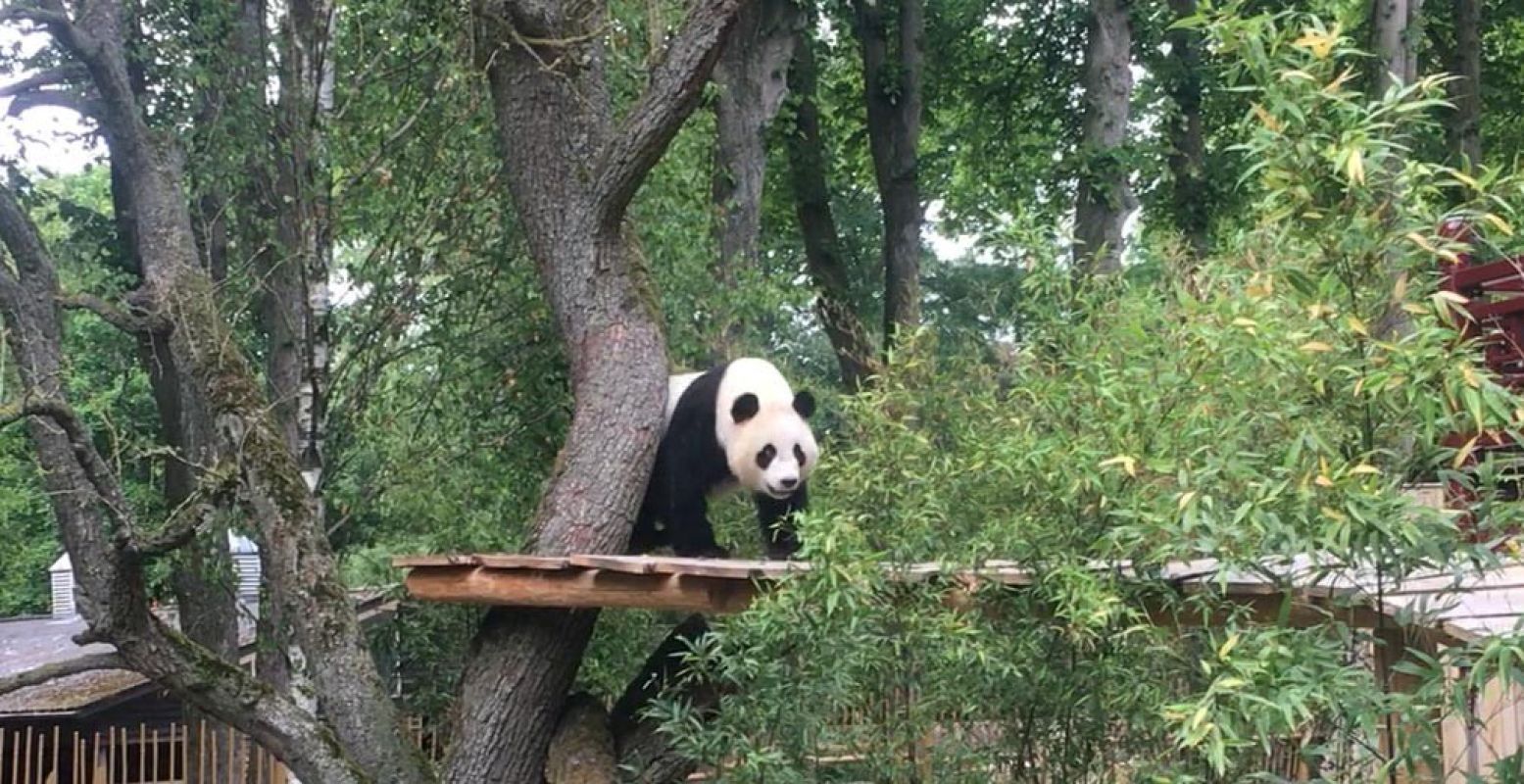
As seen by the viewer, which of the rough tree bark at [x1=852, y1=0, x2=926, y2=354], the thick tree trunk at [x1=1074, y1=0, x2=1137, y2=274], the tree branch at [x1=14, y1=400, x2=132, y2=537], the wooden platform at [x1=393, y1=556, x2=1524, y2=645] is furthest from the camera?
the rough tree bark at [x1=852, y1=0, x2=926, y2=354]

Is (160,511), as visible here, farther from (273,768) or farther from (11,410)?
(11,410)

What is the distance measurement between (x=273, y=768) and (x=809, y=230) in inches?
286

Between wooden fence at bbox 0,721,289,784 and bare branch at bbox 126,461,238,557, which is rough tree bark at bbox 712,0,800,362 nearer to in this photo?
bare branch at bbox 126,461,238,557

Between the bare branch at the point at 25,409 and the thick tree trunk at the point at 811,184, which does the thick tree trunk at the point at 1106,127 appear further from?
the bare branch at the point at 25,409

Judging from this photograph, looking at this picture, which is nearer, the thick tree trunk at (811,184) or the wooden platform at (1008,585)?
the wooden platform at (1008,585)

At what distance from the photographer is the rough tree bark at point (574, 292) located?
573 cm

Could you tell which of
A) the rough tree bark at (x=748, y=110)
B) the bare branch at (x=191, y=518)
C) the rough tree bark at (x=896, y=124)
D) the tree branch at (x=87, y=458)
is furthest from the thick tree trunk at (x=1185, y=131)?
the tree branch at (x=87, y=458)

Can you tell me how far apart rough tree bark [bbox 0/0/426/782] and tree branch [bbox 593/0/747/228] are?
179 cm

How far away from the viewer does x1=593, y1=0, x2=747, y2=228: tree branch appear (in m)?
5.79

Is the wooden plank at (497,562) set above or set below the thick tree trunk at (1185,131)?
below

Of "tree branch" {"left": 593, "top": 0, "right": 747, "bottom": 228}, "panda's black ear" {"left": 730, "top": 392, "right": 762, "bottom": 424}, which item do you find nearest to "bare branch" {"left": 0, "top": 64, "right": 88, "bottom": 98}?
"tree branch" {"left": 593, "top": 0, "right": 747, "bottom": 228}

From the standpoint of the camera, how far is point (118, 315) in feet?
20.3

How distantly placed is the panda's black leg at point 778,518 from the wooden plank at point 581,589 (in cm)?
138

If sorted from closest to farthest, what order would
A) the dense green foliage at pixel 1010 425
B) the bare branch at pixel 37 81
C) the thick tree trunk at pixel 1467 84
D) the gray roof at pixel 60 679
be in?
the dense green foliage at pixel 1010 425, the bare branch at pixel 37 81, the gray roof at pixel 60 679, the thick tree trunk at pixel 1467 84
